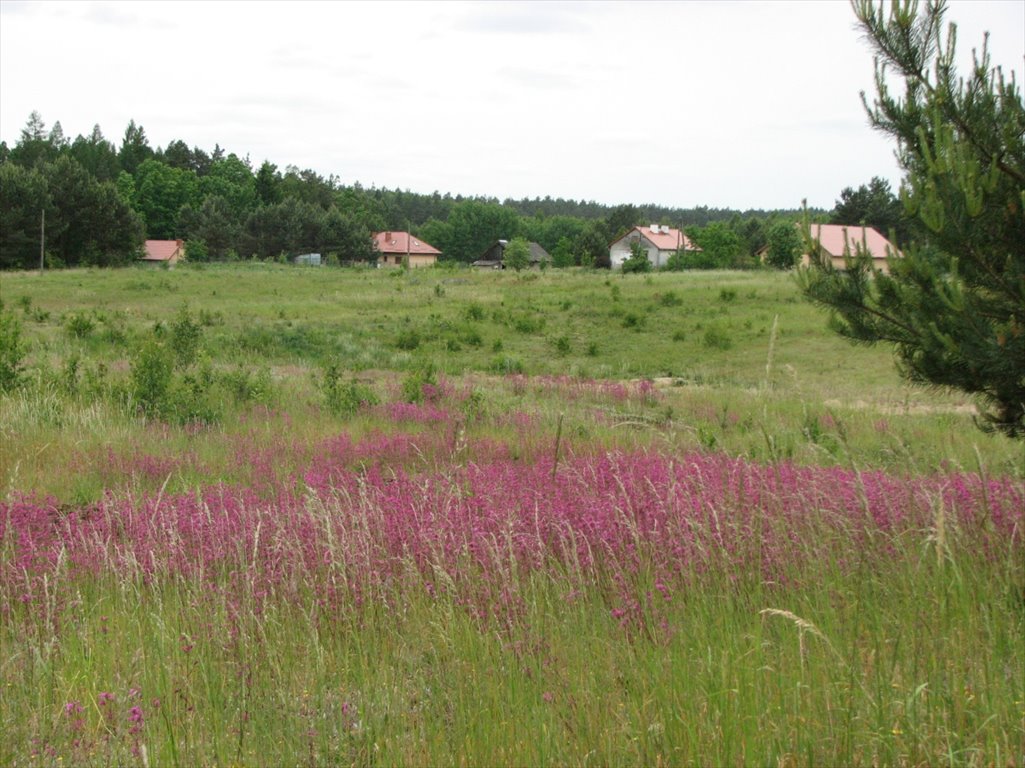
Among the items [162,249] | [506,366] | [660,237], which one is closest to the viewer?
[506,366]

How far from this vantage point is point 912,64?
495 centimetres

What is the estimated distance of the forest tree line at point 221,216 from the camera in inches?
2286

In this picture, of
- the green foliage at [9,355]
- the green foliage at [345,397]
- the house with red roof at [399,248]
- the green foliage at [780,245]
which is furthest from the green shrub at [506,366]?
the house with red roof at [399,248]

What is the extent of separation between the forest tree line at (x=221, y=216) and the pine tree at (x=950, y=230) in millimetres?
420

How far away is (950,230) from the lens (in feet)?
14.7

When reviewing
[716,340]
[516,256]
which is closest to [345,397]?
[716,340]

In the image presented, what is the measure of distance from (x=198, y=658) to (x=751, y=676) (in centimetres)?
203

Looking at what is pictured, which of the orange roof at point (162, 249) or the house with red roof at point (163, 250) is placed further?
the orange roof at point (162, 249)

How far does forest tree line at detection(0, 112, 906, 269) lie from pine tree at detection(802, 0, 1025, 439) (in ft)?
1.38

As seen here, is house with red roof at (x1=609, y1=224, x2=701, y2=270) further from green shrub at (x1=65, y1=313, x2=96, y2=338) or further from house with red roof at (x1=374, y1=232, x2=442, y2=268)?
green shrub at (x1=65, y1=313, x2=96, y2=338)

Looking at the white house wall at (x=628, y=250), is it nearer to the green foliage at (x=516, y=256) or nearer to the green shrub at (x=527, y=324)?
the green foliage at (x=516, y=256)

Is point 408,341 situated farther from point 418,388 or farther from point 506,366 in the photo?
point 418,388

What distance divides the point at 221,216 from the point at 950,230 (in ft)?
267

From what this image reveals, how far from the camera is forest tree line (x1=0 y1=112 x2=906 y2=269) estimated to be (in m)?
58.1
